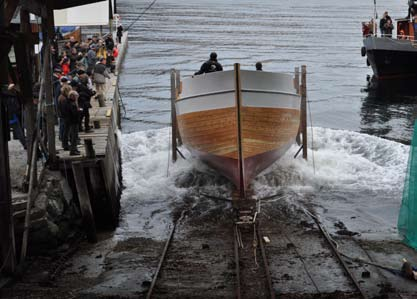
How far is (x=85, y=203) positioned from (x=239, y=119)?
395cm

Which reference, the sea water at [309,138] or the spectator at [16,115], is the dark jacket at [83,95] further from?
the sea water at [309,138]

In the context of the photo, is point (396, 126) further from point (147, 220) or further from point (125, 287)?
point (125, 287)

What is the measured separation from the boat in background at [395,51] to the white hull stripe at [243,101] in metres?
18.9

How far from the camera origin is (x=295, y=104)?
1675 centimetres

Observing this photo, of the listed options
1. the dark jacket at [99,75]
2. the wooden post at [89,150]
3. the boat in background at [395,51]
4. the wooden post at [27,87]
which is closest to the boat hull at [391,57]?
the boat in background at [395,51]

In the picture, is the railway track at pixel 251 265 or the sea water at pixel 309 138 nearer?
the railway track at pixel 251 265

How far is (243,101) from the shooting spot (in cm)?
1477

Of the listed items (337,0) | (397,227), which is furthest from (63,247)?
(337,0)

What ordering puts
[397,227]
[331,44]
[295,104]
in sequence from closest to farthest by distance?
[397,227]
[295,104]
[331,44]

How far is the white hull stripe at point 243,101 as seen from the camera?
48.7 feet

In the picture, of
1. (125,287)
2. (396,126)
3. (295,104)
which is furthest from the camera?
(396,126)

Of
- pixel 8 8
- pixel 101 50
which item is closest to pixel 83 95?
pixel 8 8

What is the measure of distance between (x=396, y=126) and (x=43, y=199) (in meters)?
16.1

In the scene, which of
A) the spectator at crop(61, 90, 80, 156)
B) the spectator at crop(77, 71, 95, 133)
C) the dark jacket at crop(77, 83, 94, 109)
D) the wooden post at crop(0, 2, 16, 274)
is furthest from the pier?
the dark jacket at crop(77, 83, 94, 109)
